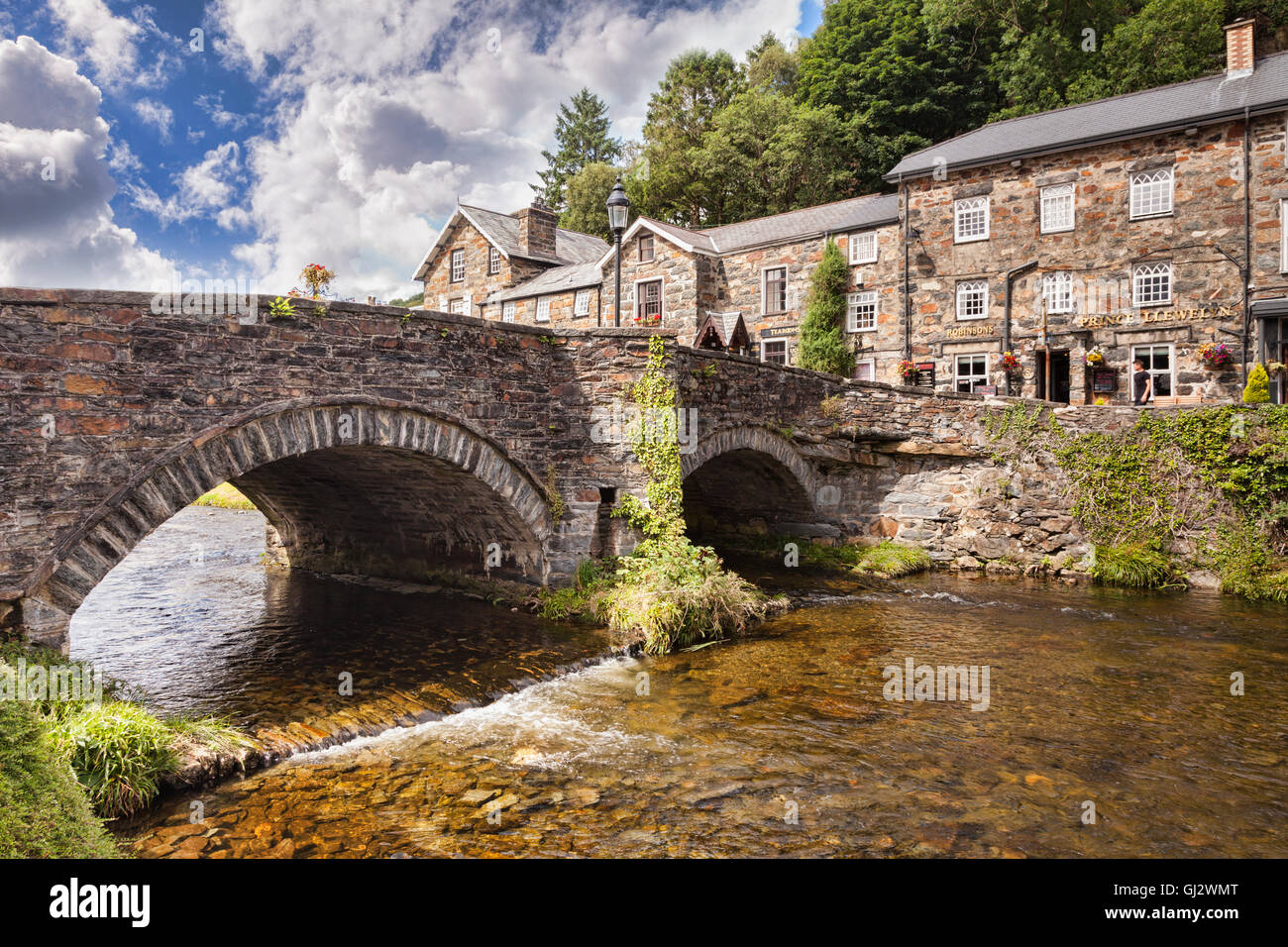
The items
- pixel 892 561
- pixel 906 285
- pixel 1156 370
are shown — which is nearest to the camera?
pixel 892 561

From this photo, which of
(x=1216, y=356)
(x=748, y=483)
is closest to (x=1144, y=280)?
(x=1216, y=356)

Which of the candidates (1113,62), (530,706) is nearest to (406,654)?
(530,706)

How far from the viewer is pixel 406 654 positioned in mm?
9984

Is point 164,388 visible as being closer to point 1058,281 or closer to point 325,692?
point 325,692

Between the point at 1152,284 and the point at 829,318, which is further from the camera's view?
the point at 829,318

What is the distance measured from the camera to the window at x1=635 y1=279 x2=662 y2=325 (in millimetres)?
30328

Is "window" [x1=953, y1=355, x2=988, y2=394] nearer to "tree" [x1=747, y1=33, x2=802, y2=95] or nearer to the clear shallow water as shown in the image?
the clear shallow water

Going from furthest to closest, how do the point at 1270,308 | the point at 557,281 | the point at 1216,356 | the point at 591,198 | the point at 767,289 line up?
the point at 591,198, the point at 557,281, the point at 767,289, the point at 1216,356, the point at 1270,308

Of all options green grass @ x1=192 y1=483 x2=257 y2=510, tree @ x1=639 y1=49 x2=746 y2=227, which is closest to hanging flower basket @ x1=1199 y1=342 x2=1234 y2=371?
tree @ x1=639 y1=49 x2=746 y2=227

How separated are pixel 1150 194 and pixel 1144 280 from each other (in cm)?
237

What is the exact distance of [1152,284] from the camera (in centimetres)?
2180

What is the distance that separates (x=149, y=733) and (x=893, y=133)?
38745 mm

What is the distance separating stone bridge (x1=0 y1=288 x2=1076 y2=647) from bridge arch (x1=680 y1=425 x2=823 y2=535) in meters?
0.06

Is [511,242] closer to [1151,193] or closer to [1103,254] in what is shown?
[1103,254]
